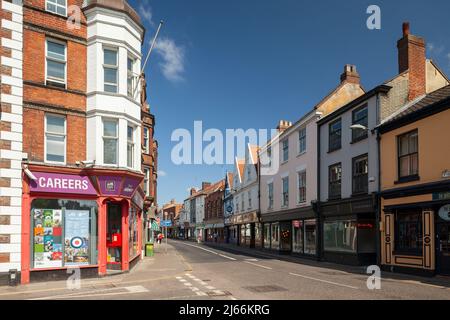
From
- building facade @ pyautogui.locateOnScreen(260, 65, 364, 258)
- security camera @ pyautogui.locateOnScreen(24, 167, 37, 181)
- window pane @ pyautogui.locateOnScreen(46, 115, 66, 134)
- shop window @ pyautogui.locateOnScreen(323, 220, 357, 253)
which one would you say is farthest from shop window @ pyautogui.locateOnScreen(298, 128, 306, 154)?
security camera @ pyautogui.locateOnScreen(24, 167, 37, 181)

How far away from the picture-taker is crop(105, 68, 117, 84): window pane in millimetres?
17797

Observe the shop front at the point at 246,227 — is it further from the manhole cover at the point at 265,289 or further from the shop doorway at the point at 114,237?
the manhole cover at the point at 265,289

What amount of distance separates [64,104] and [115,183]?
3.81 m

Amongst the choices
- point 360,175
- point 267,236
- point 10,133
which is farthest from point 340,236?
point 10,133

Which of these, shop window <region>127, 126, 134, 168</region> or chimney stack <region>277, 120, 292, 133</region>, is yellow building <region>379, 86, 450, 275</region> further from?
chimney stack <region>277, 120, 292, 133</region>

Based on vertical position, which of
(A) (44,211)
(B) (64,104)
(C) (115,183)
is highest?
(B) (64,104)

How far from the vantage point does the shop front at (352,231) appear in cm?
2191

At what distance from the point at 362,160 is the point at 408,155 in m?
3.75

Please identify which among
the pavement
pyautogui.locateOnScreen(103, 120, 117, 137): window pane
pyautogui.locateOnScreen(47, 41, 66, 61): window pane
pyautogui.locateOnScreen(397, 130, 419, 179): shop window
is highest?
pyautogui.locateOnScreen(47, 41, 66, 61): window pane
